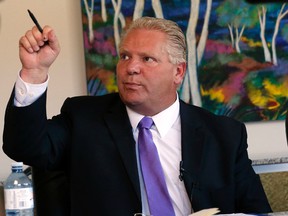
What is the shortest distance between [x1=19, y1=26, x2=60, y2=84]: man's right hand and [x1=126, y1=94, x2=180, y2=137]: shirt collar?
445mm

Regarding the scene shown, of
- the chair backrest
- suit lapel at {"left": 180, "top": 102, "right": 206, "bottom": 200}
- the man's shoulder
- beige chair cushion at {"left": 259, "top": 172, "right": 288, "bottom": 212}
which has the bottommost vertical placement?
beige chair cushion at {"left": 259, "top": 172, "right": 288, "bottom": 212}

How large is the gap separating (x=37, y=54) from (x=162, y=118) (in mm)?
573

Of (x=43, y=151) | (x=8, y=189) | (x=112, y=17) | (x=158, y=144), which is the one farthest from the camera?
(x=112, y=17)

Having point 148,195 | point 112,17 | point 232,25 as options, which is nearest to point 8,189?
point 148,195

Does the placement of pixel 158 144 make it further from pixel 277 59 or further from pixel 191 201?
pixel 277 59

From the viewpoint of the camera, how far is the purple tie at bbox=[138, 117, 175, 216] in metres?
2.21

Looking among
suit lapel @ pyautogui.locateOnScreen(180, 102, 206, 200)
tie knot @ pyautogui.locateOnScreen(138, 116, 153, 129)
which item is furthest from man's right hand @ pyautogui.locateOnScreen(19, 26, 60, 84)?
suit lapel @ pyautogui.locateOnScreen(180, 102, 206, 200)

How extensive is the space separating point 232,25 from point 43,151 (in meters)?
1.56

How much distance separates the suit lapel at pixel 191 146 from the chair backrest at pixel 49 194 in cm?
40

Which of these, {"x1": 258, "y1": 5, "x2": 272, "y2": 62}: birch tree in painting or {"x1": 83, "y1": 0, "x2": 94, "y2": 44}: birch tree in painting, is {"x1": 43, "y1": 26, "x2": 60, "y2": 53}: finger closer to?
{"x1": 83, "y1": 0, "x2": 94, "y2": 44}: birch tree in painting

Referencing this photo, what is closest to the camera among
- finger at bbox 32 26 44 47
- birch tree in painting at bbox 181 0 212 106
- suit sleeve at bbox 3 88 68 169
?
finger at bbox 32 26 44 47

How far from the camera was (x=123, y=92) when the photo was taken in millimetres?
2334

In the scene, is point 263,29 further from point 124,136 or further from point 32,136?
point 32,136

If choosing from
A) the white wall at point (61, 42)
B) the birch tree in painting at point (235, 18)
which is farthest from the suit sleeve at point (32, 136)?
the birch tree in painting at point (235, 18)
